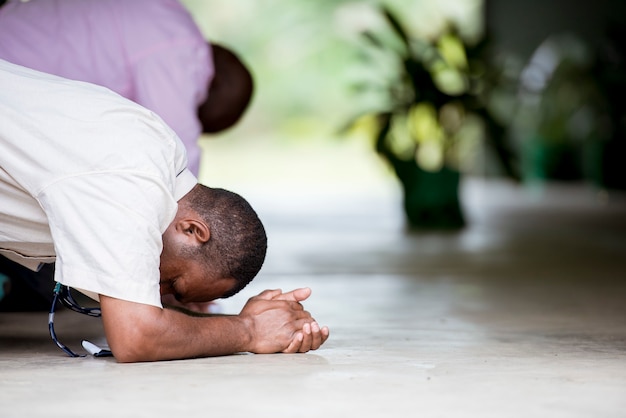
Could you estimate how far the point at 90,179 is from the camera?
6.39 feet

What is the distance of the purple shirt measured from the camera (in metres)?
2.92

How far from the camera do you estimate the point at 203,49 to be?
10.2 feet

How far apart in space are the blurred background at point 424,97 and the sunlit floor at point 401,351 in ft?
5.34

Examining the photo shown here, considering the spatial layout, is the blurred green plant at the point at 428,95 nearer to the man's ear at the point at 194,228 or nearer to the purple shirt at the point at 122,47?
the purple shirt at the point at 122,47

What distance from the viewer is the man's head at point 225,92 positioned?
337cm

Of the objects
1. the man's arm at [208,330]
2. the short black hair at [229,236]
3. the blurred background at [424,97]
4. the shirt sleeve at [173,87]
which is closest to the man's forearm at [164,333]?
the man's arm at [208,330]

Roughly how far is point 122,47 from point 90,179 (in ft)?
3.66

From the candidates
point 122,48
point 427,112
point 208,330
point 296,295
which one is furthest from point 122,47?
point 427,112

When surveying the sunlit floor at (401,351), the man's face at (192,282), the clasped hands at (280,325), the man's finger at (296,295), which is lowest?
the sunlit floor at (401,351)

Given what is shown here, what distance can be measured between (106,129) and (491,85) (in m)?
5.47

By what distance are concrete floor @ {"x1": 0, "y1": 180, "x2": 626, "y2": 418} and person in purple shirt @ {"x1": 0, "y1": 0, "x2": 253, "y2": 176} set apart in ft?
2.09

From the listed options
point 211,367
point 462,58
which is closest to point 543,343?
point 211,367

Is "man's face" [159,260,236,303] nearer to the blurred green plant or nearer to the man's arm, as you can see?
the man's arm

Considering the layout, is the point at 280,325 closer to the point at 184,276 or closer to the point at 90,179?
the point at 184,276
